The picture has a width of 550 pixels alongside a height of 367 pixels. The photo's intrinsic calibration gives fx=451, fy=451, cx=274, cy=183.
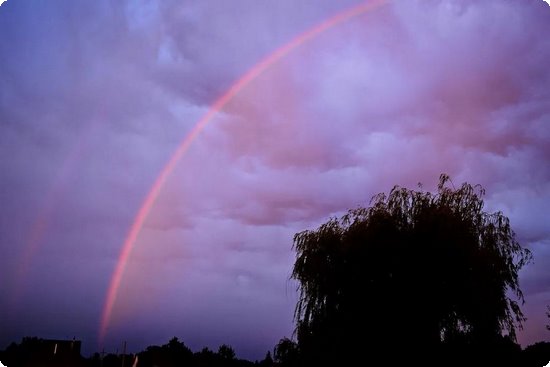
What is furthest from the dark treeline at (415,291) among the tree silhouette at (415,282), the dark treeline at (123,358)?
the dark treeline at (123,358)

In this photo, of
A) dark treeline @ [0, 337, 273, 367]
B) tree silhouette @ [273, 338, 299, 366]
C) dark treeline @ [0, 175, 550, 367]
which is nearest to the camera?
dark treeline @ [0, 175, 550, 367]

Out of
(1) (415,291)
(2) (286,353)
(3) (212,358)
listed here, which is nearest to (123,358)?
(2) (286,353)

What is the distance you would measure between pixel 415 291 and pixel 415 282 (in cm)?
30

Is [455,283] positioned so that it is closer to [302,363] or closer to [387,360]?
[387,360]

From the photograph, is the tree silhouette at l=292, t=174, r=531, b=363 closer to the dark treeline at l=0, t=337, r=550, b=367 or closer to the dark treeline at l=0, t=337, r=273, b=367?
the dark treeline at l=0, t=337, r=550, b=367

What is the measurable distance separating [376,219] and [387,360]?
501 centimetres

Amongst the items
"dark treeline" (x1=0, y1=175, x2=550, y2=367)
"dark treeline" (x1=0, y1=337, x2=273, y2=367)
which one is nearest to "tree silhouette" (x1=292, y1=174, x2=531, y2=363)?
"dark treeline" (x1=0, y1=175, x2=550, y2=367)

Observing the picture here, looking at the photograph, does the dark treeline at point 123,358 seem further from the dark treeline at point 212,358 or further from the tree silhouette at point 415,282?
the tree silhouette at point 415,282

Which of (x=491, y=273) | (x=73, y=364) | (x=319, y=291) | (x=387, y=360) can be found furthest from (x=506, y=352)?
(x=73, y=364)

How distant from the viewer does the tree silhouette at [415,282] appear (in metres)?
15.2

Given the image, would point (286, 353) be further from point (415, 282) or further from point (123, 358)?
point (123, 358)

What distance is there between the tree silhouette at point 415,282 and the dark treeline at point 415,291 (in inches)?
1.3

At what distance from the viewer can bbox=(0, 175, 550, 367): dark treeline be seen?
15.0 m

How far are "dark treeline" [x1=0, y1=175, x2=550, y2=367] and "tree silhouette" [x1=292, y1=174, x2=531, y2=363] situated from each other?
0.11 feet
